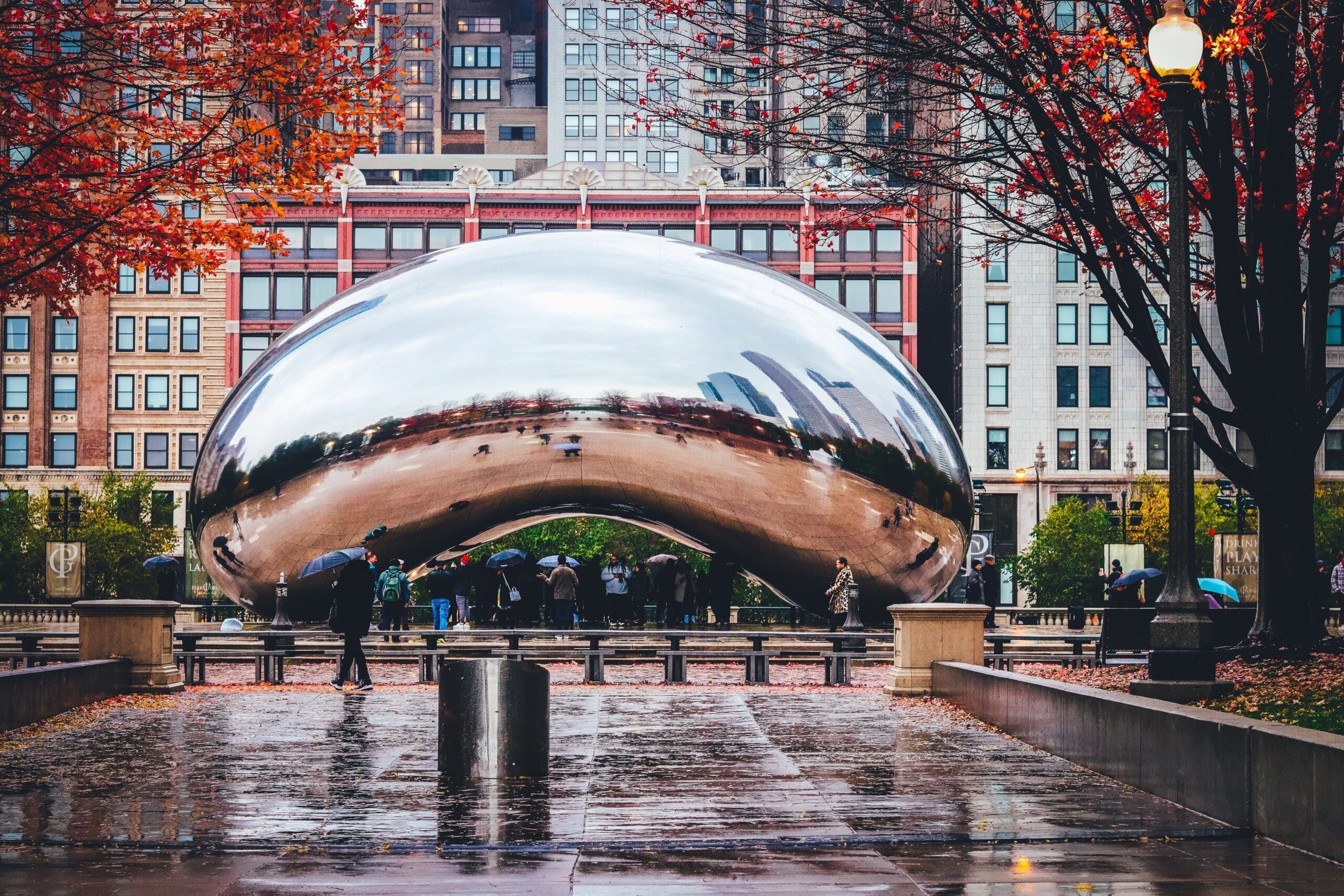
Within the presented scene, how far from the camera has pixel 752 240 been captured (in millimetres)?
78438

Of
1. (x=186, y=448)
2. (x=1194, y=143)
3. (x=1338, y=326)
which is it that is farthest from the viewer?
(x=186, y=448)

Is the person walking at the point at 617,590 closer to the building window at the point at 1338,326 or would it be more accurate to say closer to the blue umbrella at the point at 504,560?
the blue umbrella at the point at 504,560

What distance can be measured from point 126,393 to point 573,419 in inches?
2429

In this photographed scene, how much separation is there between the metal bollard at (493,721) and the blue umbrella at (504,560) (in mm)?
21454

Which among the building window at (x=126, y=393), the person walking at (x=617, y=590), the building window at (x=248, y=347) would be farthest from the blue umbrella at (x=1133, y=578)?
the building window at (x=126, y=393)

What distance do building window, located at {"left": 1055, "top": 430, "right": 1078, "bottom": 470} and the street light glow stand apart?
64910 millimetres

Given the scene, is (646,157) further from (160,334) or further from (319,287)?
(160,334)

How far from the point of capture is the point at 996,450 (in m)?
74.1

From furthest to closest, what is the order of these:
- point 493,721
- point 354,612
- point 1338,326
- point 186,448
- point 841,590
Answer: point 186,448 < point 1338,326 < point 841,590 < point 354,612 < point 493,721

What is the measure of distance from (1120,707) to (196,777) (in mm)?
5720

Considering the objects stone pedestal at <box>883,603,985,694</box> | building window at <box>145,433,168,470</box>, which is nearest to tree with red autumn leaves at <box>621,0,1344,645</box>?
stone pedestal at <box>883,603,985,694</box>

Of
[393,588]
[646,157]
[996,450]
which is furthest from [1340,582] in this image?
[646,157]

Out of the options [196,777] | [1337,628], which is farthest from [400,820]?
[1337,628]

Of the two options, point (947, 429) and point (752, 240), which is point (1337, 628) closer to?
point (947, 429)
